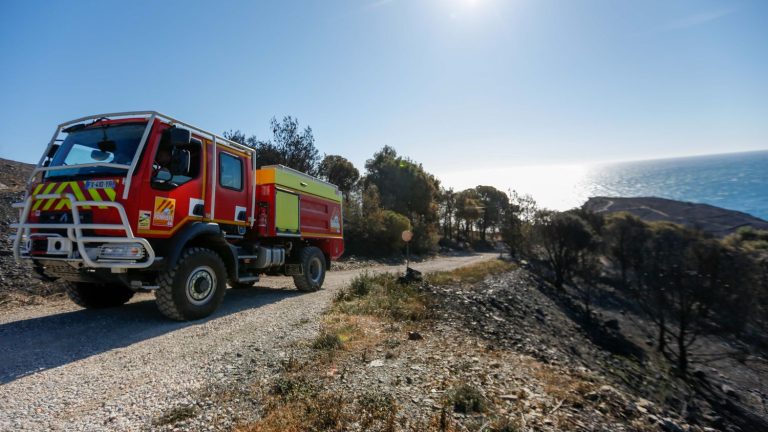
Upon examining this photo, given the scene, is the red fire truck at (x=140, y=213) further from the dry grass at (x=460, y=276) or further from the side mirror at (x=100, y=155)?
the dry grass at (x=460, y=276)

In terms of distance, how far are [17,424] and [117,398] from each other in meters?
0.62

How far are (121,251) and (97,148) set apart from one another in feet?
6.79

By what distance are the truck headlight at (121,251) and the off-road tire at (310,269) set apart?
14.7 ft

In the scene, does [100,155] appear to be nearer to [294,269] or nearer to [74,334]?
[74,334]

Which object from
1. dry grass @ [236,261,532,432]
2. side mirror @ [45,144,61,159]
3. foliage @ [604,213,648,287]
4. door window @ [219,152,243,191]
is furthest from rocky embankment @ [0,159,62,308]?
foliage @ [604,213,648,287]

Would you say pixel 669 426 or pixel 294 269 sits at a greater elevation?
pixel 294 269

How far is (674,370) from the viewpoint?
43.7 ft

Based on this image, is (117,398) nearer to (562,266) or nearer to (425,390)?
(425,390)

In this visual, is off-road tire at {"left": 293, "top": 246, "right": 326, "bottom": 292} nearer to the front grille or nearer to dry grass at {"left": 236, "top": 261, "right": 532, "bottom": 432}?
dry grass at {"left": 236, "top": 261, "right": 532, "bottom": 432}

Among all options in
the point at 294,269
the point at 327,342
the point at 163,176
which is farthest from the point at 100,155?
the point at 294,269

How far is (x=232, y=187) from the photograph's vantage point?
23.0ft

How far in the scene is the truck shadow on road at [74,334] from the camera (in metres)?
3.87

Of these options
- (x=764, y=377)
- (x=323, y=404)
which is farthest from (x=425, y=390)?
(x=764, y=377)

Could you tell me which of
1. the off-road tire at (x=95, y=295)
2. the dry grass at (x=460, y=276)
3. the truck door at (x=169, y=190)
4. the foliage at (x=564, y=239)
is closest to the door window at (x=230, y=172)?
the truck door at (x=169, y=190)
